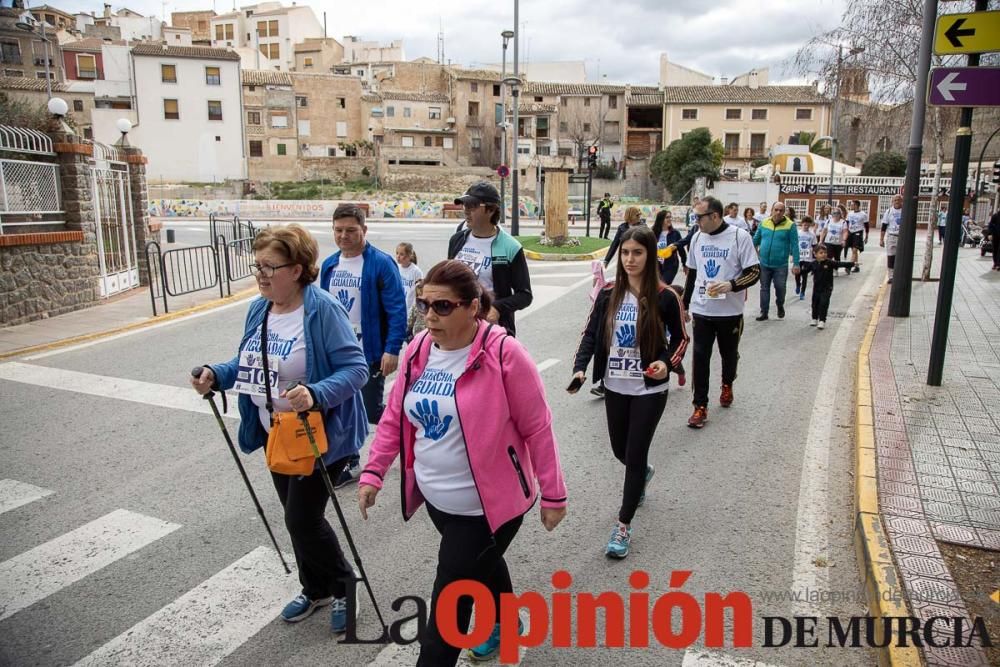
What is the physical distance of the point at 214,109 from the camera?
61.4 meters

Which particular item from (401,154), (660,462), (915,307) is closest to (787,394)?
(660,462)

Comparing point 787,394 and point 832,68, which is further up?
point 832,68

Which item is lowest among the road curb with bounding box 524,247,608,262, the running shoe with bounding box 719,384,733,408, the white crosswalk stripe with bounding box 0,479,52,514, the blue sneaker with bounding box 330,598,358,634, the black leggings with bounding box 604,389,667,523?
the white crosswalk stripe with bounding box 0,479,52,514

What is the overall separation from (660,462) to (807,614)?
2094mm

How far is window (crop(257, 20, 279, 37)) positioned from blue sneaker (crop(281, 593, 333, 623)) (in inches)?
3733

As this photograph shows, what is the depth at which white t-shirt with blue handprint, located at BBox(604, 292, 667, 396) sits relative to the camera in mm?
4199

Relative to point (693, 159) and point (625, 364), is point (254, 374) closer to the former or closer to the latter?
point (625, 364)

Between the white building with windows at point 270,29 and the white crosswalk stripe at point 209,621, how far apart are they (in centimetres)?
8956

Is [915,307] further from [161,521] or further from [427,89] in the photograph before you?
[427,89]

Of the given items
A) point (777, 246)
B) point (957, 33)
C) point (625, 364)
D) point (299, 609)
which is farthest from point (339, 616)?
point (777, 246)

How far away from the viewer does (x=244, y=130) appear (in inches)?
2484

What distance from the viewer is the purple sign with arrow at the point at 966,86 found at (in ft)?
20.4

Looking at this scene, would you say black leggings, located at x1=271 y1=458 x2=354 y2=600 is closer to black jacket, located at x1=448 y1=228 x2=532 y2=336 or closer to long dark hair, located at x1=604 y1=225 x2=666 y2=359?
long dark hair, located at x1=604 y1=225 x2=666 y2=359

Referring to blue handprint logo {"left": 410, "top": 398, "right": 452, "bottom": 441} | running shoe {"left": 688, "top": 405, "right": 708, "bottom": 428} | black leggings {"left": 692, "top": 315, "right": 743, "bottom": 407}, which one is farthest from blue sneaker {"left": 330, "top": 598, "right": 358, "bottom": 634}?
black leggings {"left": 692, "top": 315, "right": 743, "bottom": 407}
